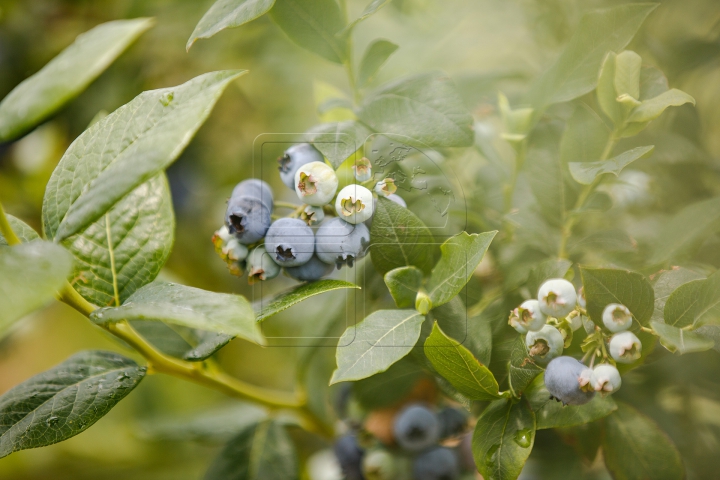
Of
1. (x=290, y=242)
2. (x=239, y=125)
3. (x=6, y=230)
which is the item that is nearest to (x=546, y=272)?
(x=290, y=242)

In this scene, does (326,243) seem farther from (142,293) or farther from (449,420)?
(449,420)

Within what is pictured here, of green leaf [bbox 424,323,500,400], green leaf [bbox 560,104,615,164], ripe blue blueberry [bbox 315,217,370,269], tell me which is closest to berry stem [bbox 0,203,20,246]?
ripe blue blueberry [bbox 315,217,370,269]

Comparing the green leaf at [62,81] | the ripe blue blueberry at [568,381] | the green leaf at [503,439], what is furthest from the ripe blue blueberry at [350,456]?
the green leaf at [62,81]

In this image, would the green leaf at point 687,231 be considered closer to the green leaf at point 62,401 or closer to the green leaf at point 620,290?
the green leaf at point 620,290

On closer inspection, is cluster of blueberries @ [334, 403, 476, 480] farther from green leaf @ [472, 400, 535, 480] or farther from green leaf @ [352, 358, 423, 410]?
green leaf @ [472, 400, 535, 480]

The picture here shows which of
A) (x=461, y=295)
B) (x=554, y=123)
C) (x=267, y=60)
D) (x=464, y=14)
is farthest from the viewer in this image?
(x=267, y=60)

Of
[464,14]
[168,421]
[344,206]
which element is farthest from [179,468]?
Result: [464,14]

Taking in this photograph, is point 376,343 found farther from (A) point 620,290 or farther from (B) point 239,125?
(B) point 239,125
